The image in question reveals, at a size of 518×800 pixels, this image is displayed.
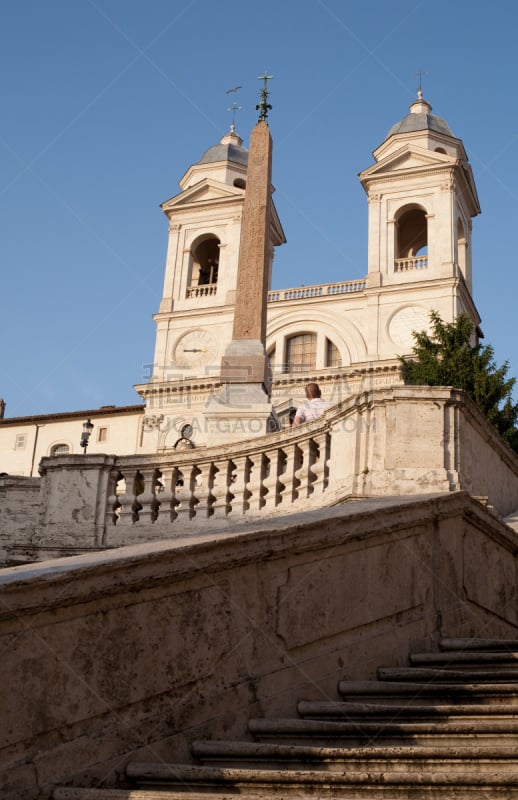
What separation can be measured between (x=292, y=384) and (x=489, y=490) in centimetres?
3049

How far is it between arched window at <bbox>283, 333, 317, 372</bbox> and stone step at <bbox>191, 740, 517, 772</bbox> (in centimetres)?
3596

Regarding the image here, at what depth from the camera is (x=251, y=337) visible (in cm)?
1546

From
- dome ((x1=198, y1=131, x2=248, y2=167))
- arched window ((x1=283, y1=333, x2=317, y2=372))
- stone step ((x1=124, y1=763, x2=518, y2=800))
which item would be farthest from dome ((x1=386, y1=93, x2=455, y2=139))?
Answer: stone step ((x1=124, y1=763, x2=518, y2=800))

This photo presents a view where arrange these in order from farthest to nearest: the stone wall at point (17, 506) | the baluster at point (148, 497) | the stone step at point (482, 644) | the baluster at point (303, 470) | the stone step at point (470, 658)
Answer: the stone wall at point (17, 506) → the baluster at point (148, 497) → the baluster at point (303, 470) → the stone step at point (482, 644) → the stone step at point (470, 658)

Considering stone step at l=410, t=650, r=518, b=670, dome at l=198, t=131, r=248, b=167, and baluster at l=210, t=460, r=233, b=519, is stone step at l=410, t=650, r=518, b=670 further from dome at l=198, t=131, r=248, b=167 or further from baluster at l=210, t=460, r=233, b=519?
dome at l=198, t=131, r=248, b=167

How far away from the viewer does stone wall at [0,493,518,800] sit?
405 cm

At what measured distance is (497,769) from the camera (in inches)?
159

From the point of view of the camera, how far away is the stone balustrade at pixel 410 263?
3997cm

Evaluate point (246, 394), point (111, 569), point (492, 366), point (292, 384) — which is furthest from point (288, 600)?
point (292, 384)

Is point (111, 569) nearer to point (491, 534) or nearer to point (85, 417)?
point (491, 534)

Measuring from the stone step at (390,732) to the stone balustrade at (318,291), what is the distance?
120 feet

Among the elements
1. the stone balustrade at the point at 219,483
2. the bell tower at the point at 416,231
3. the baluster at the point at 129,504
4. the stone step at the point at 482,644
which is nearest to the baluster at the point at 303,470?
the stone balustrade at the point at 219,483

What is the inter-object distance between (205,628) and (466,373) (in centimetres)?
2350

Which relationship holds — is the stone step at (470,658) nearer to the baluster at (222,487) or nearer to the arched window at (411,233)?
the baluster at (222,487)
